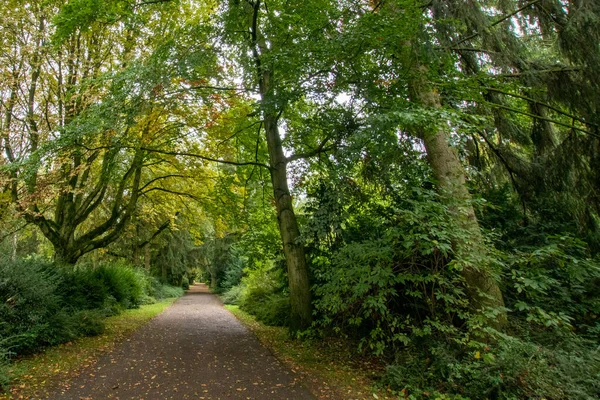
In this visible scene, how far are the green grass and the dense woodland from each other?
1.29 ft

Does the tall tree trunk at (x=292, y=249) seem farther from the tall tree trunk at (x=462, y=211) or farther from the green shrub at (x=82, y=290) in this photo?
the green shrub at (x=82, y=290)

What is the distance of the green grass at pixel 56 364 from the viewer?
4730mm

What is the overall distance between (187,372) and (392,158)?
5.26 meters

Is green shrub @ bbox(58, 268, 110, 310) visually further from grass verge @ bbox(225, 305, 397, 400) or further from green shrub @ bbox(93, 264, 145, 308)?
grass verge @ bbox(225, 305, 397, 400)

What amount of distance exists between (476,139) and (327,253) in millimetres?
4294

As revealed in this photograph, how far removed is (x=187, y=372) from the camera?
18.8ft

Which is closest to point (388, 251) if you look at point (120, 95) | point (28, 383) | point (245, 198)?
point (28, 383)

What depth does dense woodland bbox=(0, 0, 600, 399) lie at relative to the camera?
486 cm

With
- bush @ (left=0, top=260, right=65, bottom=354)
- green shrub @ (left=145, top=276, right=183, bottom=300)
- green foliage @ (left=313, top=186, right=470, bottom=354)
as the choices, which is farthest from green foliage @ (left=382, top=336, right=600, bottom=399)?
green shrub @ (left=145, top=276, right=183, bottom=300)

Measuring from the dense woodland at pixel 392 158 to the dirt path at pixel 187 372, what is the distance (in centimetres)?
140

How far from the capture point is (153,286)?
21656mm

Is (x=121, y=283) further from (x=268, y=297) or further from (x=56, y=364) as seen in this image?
(x=56, y=364)

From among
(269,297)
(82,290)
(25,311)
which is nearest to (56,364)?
(25,311)

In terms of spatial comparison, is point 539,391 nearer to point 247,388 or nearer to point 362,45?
point 247,388
